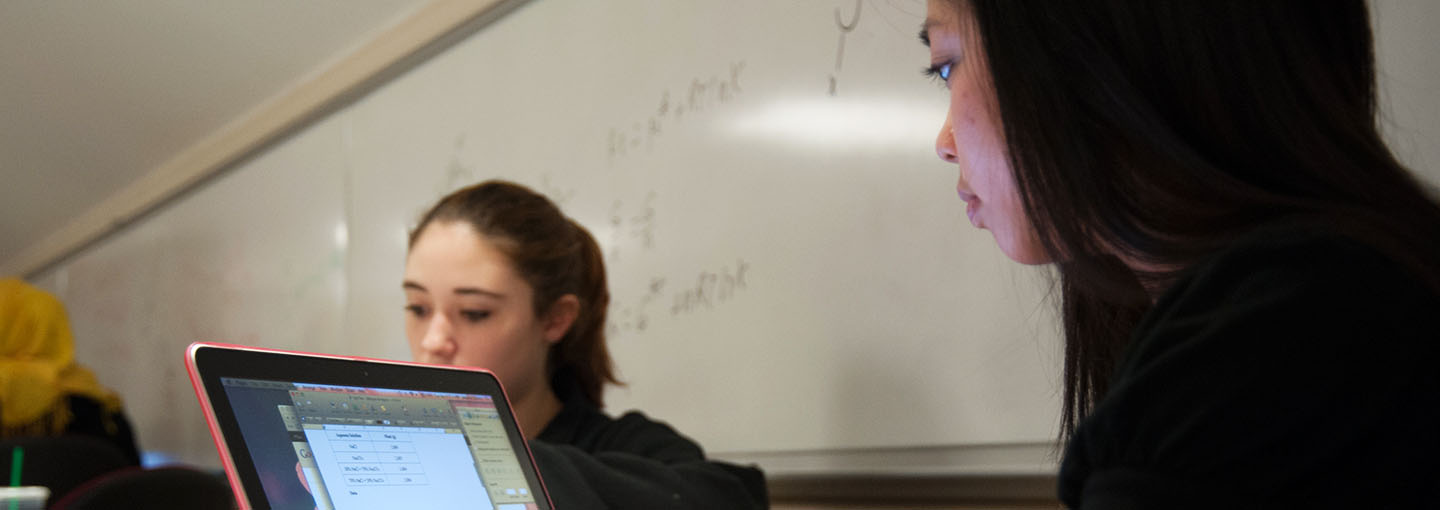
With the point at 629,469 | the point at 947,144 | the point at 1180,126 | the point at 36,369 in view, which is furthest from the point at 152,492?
the point at 36,369

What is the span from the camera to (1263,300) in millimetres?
386

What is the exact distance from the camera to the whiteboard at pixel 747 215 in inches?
41.8

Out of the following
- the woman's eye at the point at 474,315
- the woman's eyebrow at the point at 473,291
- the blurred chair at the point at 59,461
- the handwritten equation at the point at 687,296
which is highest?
the woman's eyebrow at the point at 473,291

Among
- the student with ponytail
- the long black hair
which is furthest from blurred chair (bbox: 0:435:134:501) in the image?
the long black hair

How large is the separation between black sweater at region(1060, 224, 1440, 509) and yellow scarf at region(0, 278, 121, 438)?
2497 mm

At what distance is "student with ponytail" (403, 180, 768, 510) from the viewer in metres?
1.21

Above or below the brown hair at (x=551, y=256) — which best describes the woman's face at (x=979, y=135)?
above

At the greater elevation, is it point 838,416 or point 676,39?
point 676,39

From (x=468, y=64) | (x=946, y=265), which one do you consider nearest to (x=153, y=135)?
(x=468, y=64)

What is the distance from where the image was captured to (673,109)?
143cm

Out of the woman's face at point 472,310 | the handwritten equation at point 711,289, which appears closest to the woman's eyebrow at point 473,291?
the woman's face at point 472,310

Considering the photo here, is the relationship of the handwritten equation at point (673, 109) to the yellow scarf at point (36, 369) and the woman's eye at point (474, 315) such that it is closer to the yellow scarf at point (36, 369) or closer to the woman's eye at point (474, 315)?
the woman's eye at point (474, 315)

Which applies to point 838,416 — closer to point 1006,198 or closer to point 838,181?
point 838,181

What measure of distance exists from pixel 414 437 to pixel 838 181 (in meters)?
0.64
